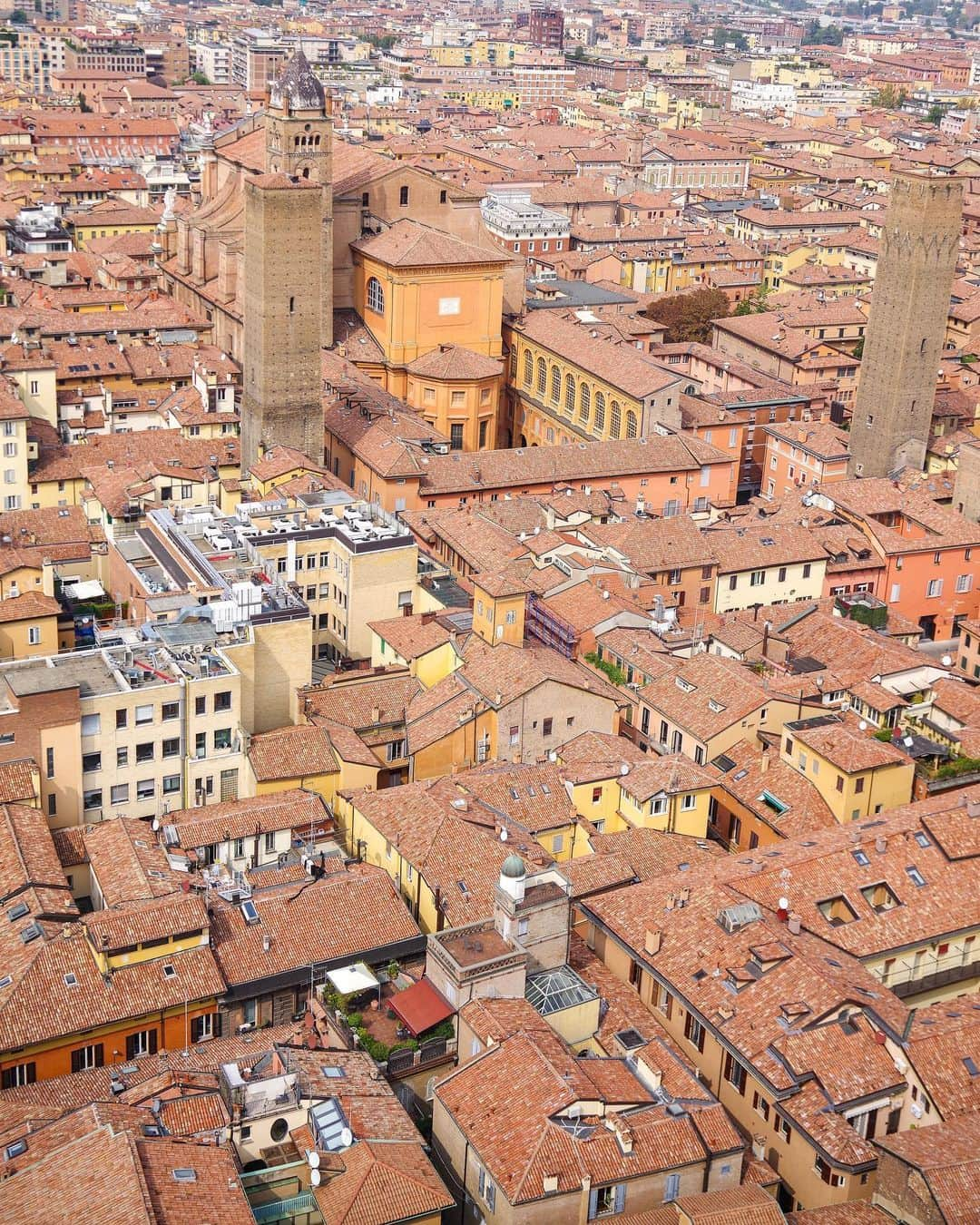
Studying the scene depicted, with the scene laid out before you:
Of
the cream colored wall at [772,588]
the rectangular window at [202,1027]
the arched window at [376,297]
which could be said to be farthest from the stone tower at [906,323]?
the rectangular window at [202,1027]

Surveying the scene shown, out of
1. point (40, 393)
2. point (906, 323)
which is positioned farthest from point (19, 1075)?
point (906, 323)

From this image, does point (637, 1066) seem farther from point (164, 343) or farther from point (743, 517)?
point (164, 343)

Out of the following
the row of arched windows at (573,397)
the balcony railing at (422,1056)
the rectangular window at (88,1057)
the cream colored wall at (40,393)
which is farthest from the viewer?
the row of arched windows at (573,397)

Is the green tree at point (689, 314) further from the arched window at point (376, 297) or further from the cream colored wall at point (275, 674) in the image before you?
the cream colored wall at point (275, 674)

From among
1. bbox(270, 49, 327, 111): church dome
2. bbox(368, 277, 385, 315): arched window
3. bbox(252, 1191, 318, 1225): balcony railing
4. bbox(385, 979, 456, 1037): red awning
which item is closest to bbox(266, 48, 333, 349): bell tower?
bbox(270, 49, 327, 111): church dome

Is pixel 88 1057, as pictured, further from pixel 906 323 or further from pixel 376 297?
pixel 376 297

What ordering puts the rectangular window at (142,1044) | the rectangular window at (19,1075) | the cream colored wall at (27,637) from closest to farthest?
the rectangular window at (19,1075)
the rectangular window at (142,1044)
the cream colored wall at (27,637)
